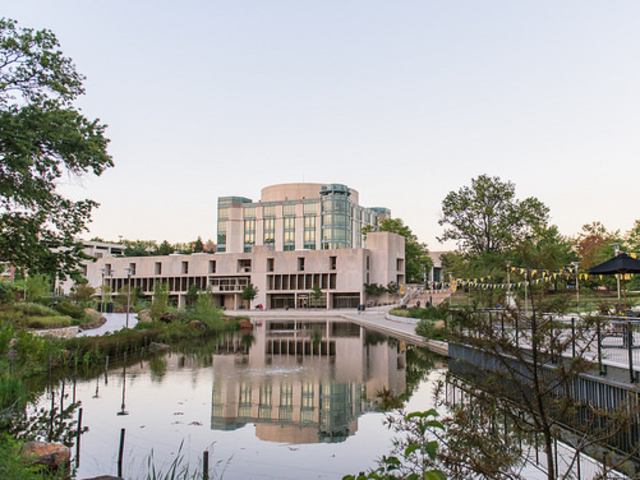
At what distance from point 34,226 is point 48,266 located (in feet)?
3.04

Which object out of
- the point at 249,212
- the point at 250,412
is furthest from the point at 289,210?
the point at 250,412

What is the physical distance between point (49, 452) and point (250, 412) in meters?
5.05

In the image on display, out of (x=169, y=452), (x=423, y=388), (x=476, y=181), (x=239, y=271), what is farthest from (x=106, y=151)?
(x=239, y=271)

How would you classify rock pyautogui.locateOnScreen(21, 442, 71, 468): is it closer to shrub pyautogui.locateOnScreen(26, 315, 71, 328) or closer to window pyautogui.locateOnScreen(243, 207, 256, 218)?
shrub pyautogui.locateOnScreen(26, 315, 71, 328)

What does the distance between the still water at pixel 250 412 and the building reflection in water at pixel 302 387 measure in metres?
0.03

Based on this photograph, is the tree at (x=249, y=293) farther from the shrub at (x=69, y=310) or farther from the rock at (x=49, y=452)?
the rock at (x=49, y=452)

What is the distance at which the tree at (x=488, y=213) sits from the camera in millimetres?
47250

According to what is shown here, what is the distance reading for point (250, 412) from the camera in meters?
12.5

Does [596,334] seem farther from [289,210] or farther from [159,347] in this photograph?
[289,210]

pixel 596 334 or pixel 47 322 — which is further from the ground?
pixel 596 334

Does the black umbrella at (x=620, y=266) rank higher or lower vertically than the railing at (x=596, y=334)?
higher

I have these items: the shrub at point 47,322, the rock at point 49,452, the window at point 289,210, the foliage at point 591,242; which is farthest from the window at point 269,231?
the rock at point 49,452

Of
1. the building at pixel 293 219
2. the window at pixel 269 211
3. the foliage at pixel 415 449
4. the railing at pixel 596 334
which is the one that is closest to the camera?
the foliage at pixel 415 449

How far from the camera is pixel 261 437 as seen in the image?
10.5 m
